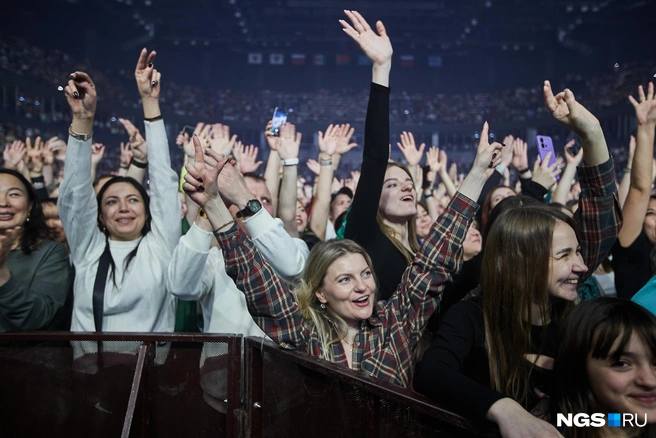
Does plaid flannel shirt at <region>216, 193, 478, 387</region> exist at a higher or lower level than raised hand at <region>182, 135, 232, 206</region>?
lower

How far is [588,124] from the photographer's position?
5.90 ft

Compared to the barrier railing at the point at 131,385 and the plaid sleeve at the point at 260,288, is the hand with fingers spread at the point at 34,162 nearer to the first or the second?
the barrier railing at the point at 131,385

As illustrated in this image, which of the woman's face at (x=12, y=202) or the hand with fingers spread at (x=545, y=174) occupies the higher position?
the hand with fingers spread at (x=545, y=174)

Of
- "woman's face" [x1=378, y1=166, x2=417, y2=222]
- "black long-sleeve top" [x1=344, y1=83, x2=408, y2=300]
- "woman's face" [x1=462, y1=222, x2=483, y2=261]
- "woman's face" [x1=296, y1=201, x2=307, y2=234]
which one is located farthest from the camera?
"woman's face" [x1=296, y1=201, x2=307, y2=234]

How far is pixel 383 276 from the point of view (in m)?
2.13

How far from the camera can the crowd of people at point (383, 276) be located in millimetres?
1211

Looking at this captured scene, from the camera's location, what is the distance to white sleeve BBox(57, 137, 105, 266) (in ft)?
7.11

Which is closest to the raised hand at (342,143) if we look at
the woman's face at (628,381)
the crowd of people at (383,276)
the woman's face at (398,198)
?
the crowd of people at (383,276)

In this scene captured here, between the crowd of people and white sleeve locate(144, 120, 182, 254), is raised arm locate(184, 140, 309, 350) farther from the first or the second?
white sleeve locate(144, 120, 182, 254)

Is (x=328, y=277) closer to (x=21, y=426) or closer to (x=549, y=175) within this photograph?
(x=21, y=426)

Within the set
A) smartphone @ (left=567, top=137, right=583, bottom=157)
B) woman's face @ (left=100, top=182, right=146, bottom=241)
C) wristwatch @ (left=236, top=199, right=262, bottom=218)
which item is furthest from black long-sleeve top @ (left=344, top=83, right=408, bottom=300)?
smartphone @ (left=567, top=137, right=583, bottom=157)

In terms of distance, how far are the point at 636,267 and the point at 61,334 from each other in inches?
93.7

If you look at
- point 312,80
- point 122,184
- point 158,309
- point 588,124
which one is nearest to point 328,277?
point 158,309

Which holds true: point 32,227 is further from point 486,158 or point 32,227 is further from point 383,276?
point 486,158
